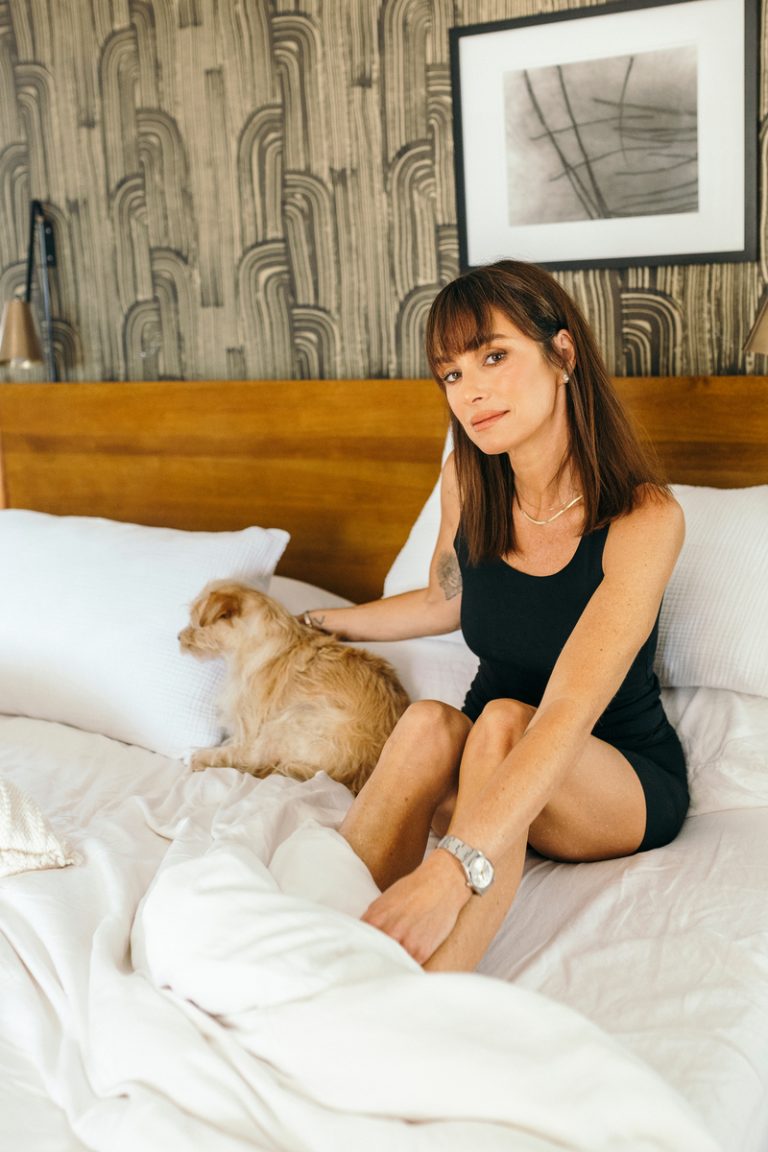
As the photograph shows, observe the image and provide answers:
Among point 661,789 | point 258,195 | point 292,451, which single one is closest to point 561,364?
A: point 661,789

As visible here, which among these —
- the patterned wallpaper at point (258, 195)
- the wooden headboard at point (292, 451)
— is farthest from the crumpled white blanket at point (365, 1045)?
the patterned wallpaper at point (258, 195)

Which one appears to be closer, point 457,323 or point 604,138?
point 457,323

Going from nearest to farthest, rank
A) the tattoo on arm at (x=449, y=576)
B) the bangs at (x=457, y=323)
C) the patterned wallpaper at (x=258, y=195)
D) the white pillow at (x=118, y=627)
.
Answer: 1. the bangs at (x=457, y=323)
2. the tattoo on arm at (x=449, y=576)
3. the white pillow at (x=118, y=627)
4. the patterned wallpaper at (x=258, y=195)

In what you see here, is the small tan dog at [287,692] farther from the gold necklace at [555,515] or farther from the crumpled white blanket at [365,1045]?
the crumpled white blanket at [365,1045]

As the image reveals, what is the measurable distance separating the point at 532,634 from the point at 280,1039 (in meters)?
0.88

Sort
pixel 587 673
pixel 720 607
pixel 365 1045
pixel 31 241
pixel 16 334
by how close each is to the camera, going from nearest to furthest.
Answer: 1. pixel 365 1045
2. pixel 587 673
3. pixel 720 607
4. pixel 16 334
5. pixel 31 241

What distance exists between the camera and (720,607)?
6.49 ft

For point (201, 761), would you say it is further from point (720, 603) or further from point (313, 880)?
point (720, 603)

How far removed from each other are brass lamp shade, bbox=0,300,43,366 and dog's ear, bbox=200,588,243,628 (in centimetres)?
136

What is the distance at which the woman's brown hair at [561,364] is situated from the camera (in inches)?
68.1

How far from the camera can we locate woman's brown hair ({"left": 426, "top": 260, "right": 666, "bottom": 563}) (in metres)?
1.73

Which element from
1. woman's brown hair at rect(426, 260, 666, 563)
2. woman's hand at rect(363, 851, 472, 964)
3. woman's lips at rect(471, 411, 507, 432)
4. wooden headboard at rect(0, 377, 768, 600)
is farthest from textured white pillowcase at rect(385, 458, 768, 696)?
woman's hand at rect(363, 851, 472, 964)

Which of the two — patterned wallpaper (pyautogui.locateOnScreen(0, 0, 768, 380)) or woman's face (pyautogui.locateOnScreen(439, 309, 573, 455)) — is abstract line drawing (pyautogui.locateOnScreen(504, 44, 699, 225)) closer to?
patterned wallpaper (pyautogui.locateOnScreen(0, 0, 768, 380))

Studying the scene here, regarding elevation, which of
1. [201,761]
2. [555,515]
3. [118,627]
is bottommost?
[201,761]
